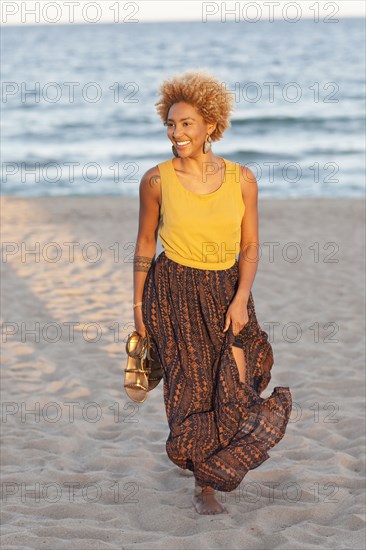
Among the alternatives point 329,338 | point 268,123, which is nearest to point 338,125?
point 268,123

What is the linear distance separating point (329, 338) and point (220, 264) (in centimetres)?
328

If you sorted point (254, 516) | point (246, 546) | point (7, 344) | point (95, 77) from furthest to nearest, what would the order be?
point (95, 77)
point (7, 344)
point (254, 516)
point (246, 546)

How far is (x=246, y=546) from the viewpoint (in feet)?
12.2

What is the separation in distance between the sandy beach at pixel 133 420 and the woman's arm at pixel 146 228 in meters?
0.91

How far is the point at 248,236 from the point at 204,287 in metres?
0.29

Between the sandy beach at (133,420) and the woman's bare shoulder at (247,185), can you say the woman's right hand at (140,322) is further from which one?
the sandy beach at (133,420)

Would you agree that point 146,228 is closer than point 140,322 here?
Yes

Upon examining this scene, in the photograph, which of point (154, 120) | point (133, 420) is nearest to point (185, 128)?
point (133, 420)

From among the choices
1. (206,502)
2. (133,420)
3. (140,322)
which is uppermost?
(140,322)

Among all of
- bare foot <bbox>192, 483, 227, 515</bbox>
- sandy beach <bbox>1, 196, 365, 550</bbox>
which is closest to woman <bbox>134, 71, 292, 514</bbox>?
bare foot <bbox>192, 483, 227, 515</bbox>

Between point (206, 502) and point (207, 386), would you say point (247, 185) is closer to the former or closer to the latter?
point (207, 386)

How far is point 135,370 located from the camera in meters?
3.90

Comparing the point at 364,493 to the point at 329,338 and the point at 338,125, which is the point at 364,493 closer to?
the point at 329,338

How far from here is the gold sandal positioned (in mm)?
3898
